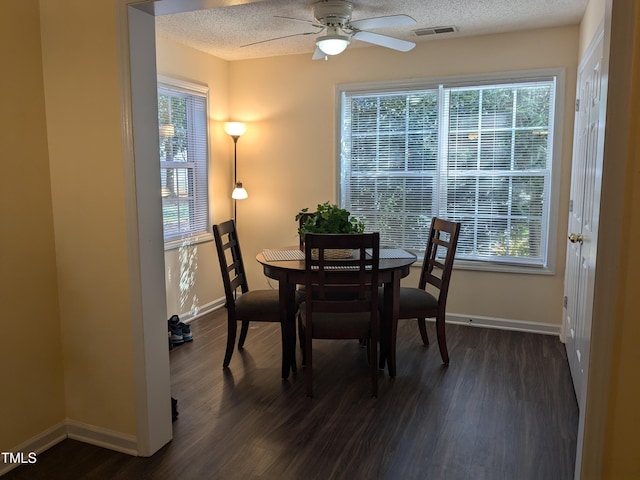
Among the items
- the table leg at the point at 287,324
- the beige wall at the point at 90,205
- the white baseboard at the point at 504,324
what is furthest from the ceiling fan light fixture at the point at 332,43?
the white baseboard at the point at 504,324

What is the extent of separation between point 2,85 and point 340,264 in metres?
1.84

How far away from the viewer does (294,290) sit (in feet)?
10.6

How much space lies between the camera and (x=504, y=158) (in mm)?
4148

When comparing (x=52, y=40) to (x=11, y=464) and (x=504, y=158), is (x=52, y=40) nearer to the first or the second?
(x=11, y=464)

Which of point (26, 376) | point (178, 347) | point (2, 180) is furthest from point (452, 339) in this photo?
point (2, 180)

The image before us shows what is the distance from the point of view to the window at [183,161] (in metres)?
4.13

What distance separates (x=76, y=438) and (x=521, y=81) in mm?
3952

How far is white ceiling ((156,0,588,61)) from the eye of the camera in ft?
11.0

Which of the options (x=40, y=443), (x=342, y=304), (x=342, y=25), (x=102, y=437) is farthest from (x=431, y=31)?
(x=40, y=443)

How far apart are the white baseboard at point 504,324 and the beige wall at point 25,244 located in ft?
10.5

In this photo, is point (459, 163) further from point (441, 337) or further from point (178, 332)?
point (178, 332)

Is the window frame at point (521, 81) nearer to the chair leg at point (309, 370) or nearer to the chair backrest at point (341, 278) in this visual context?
the chair backrest at point (341, 278)

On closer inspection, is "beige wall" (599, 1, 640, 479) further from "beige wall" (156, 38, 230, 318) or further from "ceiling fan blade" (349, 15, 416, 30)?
"beige wall" (156, 38, 230, 318)

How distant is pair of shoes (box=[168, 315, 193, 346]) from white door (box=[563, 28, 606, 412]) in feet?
9.04
